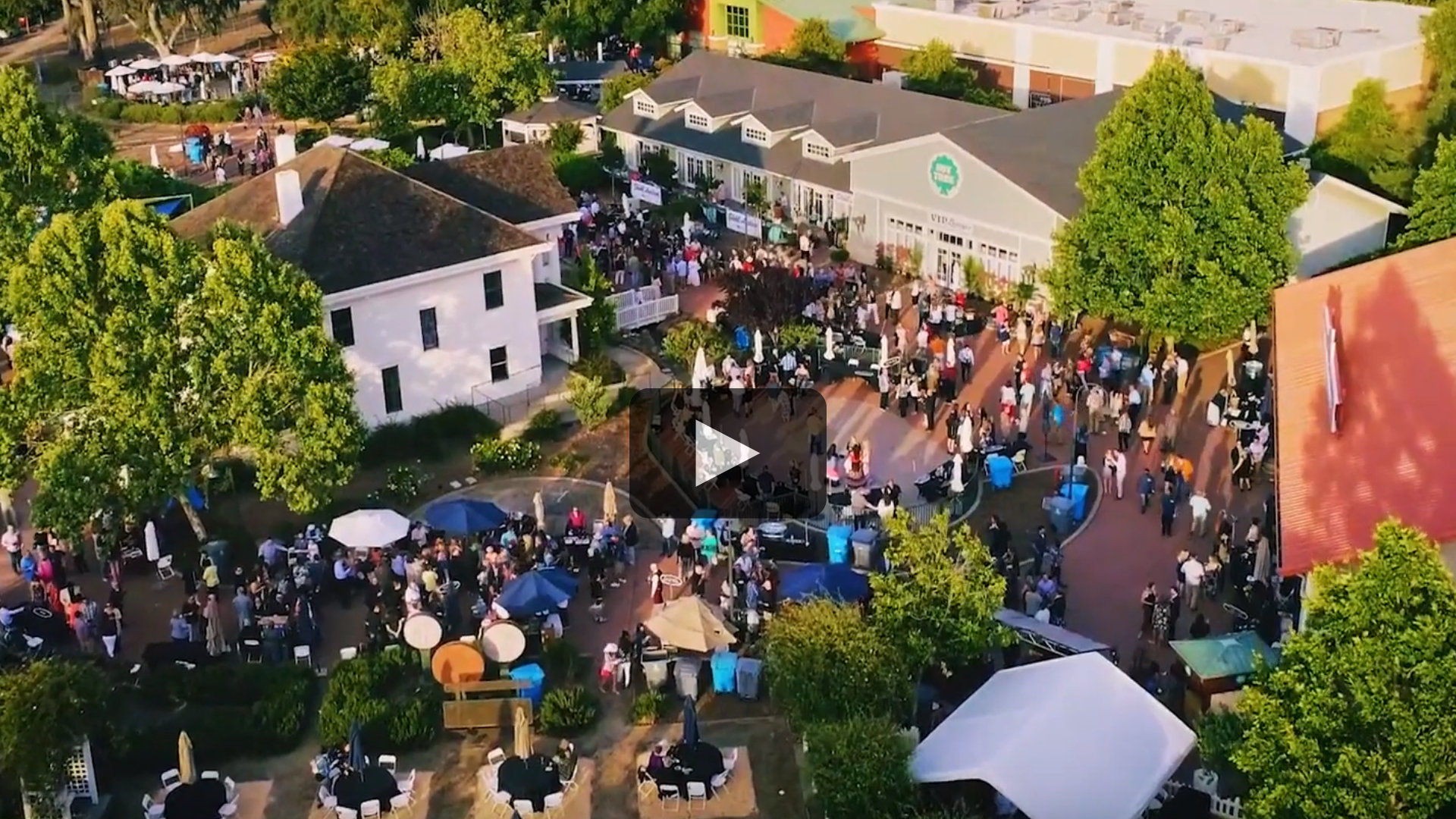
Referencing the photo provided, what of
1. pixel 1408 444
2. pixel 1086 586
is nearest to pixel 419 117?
pixel 1086 586

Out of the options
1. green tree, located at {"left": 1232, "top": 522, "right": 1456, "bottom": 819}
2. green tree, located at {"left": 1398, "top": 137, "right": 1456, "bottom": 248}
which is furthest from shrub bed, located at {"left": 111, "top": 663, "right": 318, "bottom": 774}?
green tree, located at {"left": 1398, "top": 137, "right": 1456, "bottom": 248}

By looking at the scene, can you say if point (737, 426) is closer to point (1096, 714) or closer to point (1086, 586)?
point (1086, 586)

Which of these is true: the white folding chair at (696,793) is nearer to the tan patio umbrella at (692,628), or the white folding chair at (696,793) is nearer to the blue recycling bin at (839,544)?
the tan patio umbrella at (692,628)

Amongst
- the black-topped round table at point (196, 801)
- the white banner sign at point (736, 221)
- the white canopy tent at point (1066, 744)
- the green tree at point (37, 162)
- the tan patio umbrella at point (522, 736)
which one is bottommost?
the white banner sign at point (736, 221)

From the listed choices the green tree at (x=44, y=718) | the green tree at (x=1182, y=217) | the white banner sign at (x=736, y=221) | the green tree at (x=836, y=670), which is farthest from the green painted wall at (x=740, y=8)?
the green tree at (x=44, y=718)

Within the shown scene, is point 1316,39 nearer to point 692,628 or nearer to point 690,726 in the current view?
point 692,628

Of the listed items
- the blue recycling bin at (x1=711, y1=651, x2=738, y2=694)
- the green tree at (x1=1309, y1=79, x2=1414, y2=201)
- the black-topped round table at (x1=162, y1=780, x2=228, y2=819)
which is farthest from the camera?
the green tree at (x1=1309, y1=79, x2=1414, y2=201)

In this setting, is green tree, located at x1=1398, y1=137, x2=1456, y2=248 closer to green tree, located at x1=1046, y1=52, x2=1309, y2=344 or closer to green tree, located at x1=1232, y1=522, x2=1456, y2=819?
green tree, located at x1=1046, y1=52, x2=1309, y2=344
